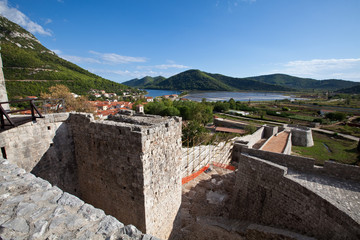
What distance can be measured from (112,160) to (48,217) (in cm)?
325

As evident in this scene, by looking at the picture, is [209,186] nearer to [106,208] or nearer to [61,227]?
[106,208]

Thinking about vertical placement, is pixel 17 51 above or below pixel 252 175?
above

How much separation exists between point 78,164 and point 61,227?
17.4 ft

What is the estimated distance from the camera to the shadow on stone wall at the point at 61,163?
647cm

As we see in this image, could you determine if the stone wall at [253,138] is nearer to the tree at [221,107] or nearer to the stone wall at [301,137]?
the stone wall at [301,137]

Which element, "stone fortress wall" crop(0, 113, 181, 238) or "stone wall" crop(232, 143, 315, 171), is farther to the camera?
"stone wall" crop(232, 143, 315, 171)

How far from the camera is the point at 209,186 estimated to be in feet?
35.5

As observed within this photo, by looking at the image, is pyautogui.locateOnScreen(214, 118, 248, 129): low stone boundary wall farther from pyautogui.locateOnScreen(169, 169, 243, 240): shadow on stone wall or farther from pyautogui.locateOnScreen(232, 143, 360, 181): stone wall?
pyautogui.locateOnScreen(232, 143, 360, 181): stone wall

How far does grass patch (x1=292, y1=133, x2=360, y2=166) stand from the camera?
2262 cm

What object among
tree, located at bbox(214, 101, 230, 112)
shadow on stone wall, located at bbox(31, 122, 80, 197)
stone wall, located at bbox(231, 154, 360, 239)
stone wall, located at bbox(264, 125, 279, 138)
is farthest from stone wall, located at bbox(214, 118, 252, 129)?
shadow on stone wall, located at bbox(31, 122, 80, 197)

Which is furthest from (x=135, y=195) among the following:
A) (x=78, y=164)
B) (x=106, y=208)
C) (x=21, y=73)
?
(x=21, y=73)

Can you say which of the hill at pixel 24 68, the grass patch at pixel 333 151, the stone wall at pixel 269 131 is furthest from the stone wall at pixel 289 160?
the hill at pixel 24 68

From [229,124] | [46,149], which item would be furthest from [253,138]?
[229,124]

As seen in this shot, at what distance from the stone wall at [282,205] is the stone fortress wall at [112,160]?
13.5 feet
